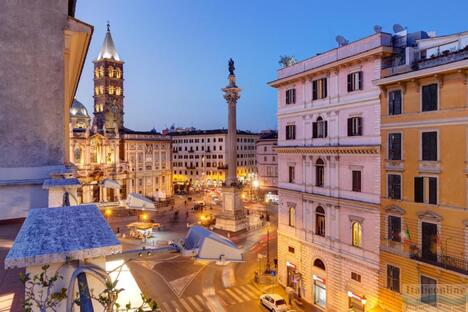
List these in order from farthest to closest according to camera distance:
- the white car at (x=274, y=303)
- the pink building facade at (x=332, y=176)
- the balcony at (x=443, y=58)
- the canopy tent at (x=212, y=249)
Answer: the white car at (x=274, y=303), the pink building facade at (x=332, y=176), the balcony at (x=443, y=58), the canopy tent at (x=212, y=249)

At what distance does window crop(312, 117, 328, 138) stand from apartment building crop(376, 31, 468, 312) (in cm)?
512

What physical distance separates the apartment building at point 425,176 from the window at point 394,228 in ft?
0.20

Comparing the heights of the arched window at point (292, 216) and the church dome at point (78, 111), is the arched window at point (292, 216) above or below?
→ below

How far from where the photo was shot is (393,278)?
69.7 ft

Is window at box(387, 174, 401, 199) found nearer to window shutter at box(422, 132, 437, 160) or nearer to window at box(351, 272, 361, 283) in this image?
window shutter at box(422, 132, 437, 160)

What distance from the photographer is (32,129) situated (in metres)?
8.09

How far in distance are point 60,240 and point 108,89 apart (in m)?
95.0

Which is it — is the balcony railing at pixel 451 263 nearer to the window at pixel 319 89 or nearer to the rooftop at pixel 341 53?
the rooftop at pixel 341 53

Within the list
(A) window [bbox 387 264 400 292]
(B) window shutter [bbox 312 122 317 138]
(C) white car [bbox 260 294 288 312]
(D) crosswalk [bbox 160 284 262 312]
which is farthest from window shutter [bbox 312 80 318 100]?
(D) crosswalk [bbox 160 284 262 312]

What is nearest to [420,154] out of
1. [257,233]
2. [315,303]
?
[315,303]

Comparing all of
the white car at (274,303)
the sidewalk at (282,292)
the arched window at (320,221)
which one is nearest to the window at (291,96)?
the arched window at (320,221)

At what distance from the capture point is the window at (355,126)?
23734 millimetres

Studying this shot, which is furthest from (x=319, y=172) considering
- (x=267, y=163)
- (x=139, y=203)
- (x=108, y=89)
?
(x=108, y=89)

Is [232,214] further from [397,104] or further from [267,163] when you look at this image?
[267,163]
